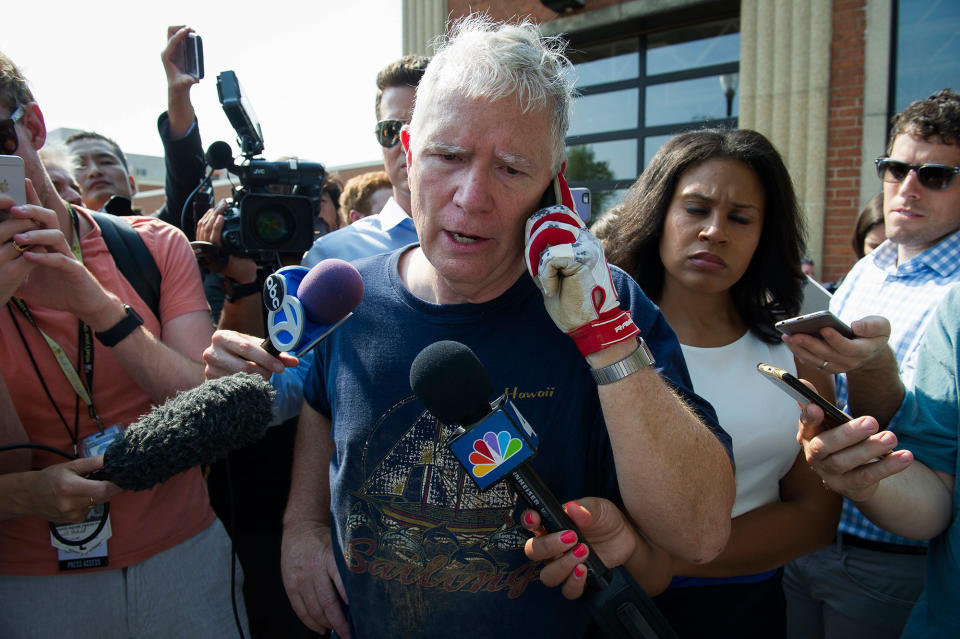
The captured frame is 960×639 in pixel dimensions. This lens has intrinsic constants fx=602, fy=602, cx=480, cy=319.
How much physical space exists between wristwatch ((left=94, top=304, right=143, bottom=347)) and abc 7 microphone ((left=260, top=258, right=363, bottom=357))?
0.49 meters

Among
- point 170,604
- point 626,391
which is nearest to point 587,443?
point 626,391

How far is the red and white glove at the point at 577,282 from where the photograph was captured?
1.12 meters

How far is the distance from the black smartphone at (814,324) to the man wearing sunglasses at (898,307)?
0.67 metres

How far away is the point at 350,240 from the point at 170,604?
1.51 metres

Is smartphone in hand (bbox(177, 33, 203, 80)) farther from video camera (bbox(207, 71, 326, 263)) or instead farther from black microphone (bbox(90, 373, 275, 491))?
black microphone (bbox(90, 373, 275, 491))

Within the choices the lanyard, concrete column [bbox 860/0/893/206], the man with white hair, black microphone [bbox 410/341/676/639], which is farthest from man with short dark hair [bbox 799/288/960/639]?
concrete column [bbox 860/0/893/206]

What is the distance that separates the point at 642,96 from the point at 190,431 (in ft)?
24.1

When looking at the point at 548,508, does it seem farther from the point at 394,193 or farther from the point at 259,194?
the point at 394,193

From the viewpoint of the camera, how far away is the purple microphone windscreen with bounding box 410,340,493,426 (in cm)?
105

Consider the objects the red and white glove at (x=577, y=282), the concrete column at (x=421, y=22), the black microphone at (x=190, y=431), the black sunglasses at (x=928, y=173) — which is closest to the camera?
the red and white glove at (x=577, y=282)

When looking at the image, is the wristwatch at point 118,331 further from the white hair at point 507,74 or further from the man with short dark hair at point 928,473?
the man with short dark hair at point 928,473

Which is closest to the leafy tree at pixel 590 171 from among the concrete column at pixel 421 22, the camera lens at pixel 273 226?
the concrete column at pixel 421 22

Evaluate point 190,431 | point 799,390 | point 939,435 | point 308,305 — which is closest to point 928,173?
point 939,435

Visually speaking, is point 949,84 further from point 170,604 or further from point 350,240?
point 170,604
